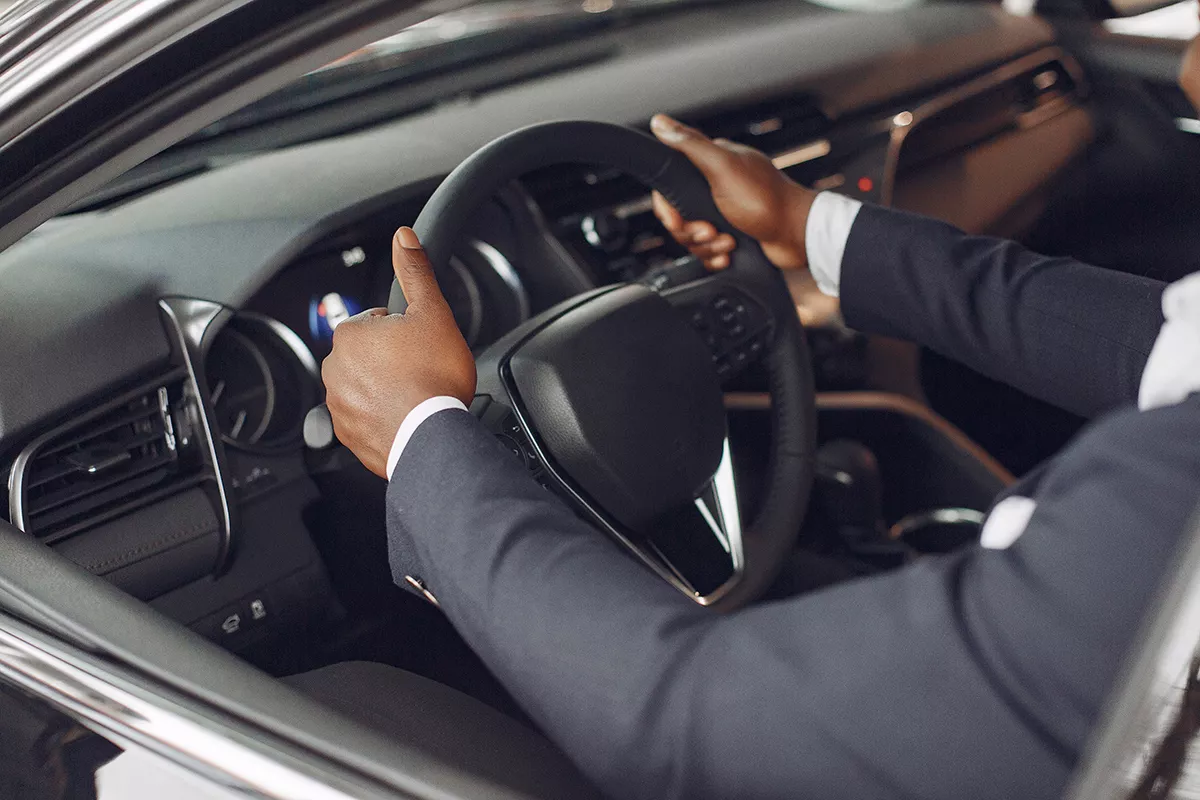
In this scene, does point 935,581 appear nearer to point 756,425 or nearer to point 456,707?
point 456,707

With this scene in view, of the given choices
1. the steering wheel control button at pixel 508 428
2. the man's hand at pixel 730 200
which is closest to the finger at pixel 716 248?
the man's hand at pixel 730 200

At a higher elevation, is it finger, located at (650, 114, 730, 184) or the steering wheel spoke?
finger, located at (650, 114, 730, 184)

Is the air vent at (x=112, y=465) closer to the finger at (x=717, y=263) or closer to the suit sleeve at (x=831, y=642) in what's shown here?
the suit sleeve at (x=831, y=642)

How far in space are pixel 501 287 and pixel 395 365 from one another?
572 millimetres

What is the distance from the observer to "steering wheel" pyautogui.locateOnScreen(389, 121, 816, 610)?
3.55 feet

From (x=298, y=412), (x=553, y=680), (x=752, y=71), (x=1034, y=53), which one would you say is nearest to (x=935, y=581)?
(x=553, y=680)

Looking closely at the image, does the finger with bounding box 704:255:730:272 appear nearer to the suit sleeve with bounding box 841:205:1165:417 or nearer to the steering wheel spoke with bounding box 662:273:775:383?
the steering wheel spoke with bounding box 662:273:775:383

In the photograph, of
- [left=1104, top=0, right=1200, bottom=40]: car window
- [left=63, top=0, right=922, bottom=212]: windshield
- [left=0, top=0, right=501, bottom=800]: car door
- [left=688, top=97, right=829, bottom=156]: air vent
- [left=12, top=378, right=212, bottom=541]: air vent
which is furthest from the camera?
[left=1104, top=0, right=1200, bottom=40]: car window

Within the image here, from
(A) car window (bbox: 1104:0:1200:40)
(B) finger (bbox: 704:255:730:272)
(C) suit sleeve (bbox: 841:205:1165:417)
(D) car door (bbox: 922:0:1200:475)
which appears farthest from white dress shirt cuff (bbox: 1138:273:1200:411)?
(A) car window (bbox: 1104:0:1200:40)

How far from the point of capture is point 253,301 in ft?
3.91

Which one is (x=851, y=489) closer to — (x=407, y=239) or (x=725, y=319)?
(x=725, y=319)

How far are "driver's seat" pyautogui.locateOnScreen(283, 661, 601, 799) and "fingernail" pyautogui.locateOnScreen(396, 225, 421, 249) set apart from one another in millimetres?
370

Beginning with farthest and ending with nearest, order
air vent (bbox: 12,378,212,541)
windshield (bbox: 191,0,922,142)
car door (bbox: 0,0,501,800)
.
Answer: windshield (bbox: 191,0,922,142), air vent (bbox: 12,378,212,541), car door (bbox: 0,0,501,800)

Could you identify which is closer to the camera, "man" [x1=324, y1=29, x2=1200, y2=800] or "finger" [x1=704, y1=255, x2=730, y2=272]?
"man" [x1=324, y1=29, x2=1200, y2=800]
